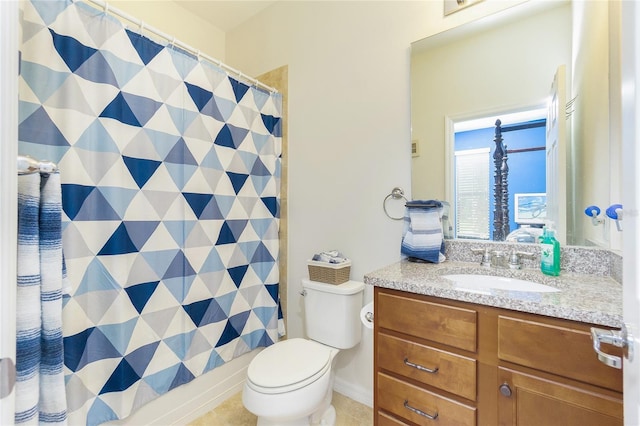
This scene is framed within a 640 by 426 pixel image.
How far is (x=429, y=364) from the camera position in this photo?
1001mm

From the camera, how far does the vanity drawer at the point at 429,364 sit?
0.93 metres

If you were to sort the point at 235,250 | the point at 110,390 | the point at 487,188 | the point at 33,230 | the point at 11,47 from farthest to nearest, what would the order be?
the point at 235,250 → the point at 487,188 → the point at 110,390 → the point at 33,230 → the point at 11,47

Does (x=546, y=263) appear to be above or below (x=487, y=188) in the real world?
below

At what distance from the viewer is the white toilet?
1.21 metres

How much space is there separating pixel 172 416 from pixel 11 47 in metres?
1.75

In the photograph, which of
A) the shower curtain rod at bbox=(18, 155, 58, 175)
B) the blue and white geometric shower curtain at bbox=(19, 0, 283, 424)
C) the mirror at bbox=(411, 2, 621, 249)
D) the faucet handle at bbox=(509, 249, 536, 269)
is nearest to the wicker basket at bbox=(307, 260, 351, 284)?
the blue and white geometric shower curtain at bbox=(19, 0, 283, 424)

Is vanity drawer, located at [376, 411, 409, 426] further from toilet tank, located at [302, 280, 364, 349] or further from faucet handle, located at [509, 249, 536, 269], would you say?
faucet handle, located at [509, 249, 536, 269]

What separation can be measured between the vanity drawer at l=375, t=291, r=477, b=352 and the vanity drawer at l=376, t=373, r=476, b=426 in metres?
0.20

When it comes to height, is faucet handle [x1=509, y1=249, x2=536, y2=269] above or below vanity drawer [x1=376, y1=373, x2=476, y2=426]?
above

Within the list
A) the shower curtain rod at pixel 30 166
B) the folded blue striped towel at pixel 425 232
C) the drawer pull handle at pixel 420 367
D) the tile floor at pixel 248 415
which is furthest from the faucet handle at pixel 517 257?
the shower curtain rod at pixel 30 166

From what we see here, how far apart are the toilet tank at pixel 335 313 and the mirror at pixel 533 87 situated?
0.68 meters

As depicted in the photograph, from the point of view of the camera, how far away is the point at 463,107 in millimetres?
1456

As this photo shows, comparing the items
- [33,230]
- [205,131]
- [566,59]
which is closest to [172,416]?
[33,230]

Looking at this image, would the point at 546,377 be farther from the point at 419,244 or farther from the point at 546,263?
the point at 419,244
